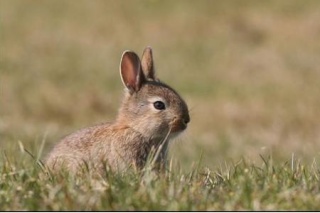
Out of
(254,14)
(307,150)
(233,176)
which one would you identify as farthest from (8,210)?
(254,14)

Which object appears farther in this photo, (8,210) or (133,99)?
(133,99)

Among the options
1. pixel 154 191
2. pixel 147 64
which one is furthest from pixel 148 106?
pixel 154 191

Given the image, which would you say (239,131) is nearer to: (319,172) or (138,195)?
(319,172)

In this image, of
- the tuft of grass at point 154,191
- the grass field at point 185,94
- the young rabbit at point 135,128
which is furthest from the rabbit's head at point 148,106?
the tuft of grass at point 154,191

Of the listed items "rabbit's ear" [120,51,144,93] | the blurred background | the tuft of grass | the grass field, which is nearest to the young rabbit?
"rabbit's ear" [120,51,144,93]

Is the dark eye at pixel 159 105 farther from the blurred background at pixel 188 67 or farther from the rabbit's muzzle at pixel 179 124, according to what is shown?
the blurred background at pixel 188 67

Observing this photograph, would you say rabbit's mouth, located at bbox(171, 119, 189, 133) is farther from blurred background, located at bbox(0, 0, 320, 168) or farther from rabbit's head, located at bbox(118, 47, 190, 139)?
blurred background, located at bbox(0, 0, 320, 168)
